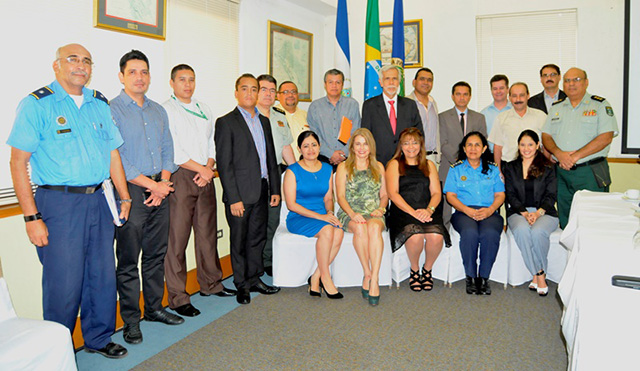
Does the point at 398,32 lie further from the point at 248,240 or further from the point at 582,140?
the point at 248,240

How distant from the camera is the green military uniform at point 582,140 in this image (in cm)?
361

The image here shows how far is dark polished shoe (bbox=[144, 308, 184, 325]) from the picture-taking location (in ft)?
9.60

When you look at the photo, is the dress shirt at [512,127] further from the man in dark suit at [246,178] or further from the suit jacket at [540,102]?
the man in dark suit at [246,178]

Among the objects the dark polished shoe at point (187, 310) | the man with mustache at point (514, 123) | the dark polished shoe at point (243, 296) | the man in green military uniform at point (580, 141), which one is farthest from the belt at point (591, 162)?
the dark polished shoe at point (187, 310)

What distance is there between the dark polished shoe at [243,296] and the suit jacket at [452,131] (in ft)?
6.65

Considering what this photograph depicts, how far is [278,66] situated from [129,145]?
8.73ft

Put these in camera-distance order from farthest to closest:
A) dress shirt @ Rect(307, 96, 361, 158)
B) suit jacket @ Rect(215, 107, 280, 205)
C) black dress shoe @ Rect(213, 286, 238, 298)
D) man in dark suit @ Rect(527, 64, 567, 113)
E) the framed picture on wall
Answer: the framed picture on wall, man in dark suit @ Rect(527, 64, 567, 113), dress shirt @ Rect(307, 96, 361, 158), black dress shoe @ Rect(213, 286, 238, 298), suit jacket @ Rect(215, 107, 280, 205)

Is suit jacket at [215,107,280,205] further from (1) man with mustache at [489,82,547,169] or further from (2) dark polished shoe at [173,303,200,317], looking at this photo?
(1) man with mustache at [489,82,547,169]

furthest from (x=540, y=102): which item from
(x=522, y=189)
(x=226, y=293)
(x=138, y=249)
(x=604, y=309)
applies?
(x=138, y=249)

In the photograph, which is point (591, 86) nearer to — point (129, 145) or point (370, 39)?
point (370, 39)

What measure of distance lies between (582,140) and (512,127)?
57 centimetres

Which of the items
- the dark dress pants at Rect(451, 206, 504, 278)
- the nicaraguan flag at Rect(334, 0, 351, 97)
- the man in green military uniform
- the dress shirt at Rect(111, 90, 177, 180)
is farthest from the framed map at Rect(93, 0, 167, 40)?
the man in green military uniform

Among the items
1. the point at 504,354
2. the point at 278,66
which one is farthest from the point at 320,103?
the point at 504,354

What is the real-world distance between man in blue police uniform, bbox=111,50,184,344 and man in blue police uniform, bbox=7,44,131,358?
217 mm
